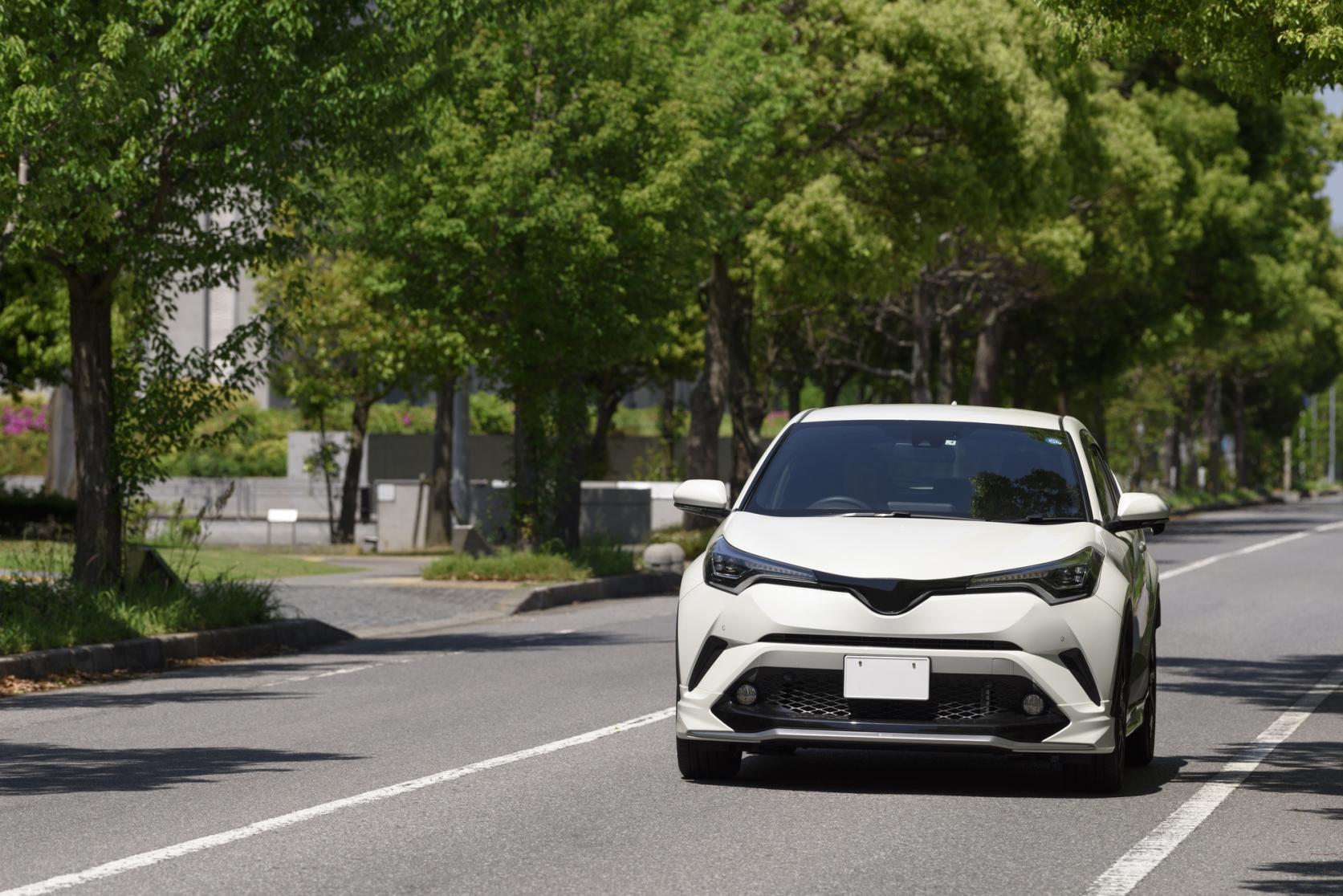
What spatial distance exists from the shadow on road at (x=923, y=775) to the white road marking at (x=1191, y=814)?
0.89 feet

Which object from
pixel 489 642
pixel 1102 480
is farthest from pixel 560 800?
pixel 489 642

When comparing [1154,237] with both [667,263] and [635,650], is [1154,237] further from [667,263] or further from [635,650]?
[635,650]

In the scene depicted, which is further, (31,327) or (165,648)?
(31,327)

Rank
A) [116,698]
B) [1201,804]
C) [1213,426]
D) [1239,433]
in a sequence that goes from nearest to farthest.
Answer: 1. [1201,804]
2. [116,698]
3. [1213,426]
4. [1239,433]

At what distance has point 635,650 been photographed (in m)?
16.8

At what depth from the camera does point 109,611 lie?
628 inches

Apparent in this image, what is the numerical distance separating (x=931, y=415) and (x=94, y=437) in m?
9.24

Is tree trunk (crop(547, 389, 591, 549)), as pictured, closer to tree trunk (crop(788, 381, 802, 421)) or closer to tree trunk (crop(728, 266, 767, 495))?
tree trunk (crop(728, 266, 767, 495))

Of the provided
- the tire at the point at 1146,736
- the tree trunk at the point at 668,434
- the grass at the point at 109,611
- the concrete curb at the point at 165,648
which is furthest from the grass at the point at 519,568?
the tree trunk at the point at 668,434

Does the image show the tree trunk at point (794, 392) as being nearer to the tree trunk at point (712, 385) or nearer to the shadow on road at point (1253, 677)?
the tree trunk at point (712, 385)

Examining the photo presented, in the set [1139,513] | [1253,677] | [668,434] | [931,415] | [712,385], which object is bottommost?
[1253,677]

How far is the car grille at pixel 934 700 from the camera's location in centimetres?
843

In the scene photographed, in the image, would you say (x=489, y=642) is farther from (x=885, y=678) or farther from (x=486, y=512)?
(x=486, y=512)

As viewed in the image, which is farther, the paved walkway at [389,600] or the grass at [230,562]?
the grass at [230,562]
